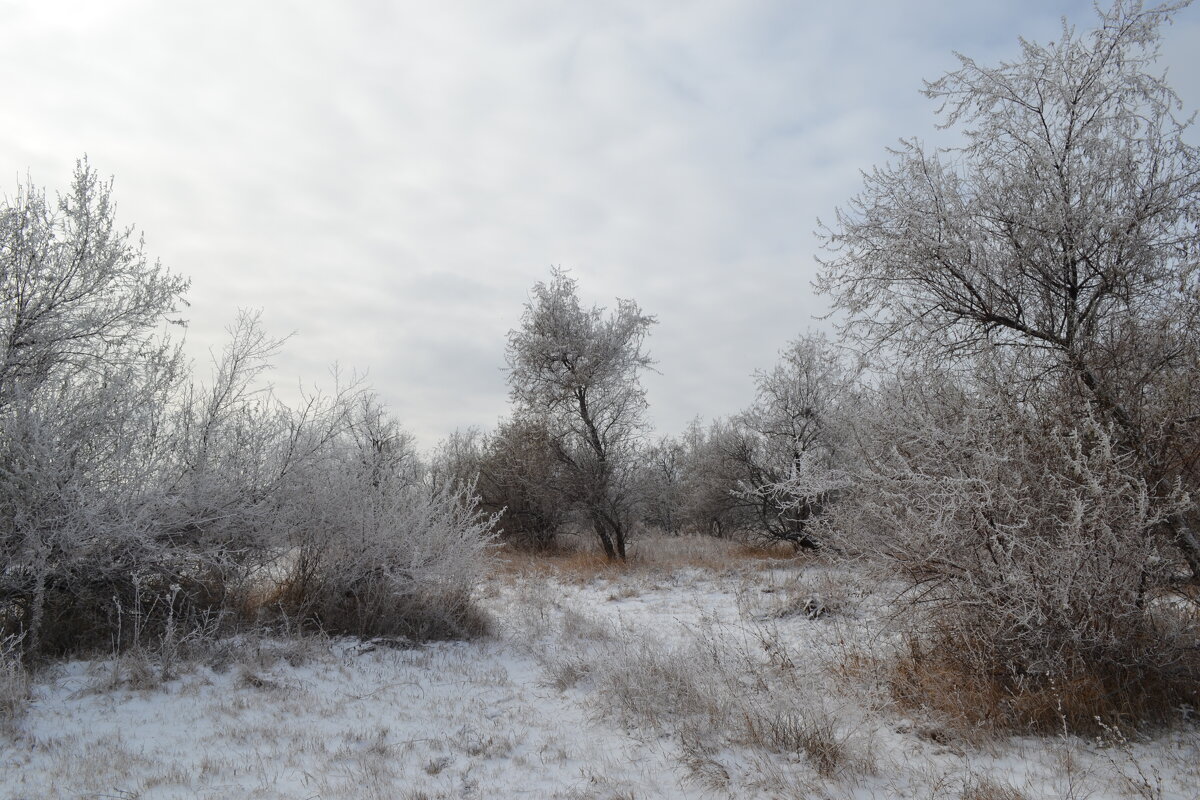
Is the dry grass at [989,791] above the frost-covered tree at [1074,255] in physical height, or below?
below

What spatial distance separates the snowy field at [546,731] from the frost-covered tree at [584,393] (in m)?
8.86

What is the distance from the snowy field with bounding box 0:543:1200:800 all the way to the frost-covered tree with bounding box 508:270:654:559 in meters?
8.86

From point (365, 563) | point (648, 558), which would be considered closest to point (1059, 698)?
point (365, 563)

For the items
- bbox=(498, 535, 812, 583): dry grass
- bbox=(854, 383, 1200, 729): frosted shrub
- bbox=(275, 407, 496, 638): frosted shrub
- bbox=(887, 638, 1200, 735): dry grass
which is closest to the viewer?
bbox=(854, 383, 1200, 729): frosted shrub

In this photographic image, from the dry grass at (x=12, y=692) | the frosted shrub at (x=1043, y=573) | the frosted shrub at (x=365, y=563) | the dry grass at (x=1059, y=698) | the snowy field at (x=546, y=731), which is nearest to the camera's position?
the snowy field at (x=546, y=731)

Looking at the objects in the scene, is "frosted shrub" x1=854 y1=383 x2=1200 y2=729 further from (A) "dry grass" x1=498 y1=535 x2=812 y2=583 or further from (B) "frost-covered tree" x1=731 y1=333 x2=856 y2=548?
(B) "frost-covered tree" x1=731 y1=333 x2=856 y2=548

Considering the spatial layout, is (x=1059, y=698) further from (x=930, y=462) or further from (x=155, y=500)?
(x=155, y=500)

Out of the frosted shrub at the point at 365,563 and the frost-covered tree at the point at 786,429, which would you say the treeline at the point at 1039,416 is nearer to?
the frosted shrub at the point at 365,563

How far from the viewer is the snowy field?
3.68 m

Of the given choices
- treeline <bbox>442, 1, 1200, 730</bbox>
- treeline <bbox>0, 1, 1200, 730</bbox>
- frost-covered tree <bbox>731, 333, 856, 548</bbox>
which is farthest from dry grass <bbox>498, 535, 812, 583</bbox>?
treeline <bbox>442, 1, 1200, 730</bbox>

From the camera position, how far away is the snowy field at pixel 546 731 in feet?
12.1

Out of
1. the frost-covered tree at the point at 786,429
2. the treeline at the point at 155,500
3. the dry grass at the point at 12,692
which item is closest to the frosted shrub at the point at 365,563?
the treeline at the point at 155,500

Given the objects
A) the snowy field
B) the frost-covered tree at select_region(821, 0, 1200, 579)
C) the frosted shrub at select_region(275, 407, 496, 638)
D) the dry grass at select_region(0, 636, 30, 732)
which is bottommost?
the snowy field

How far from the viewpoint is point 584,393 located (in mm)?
16266
